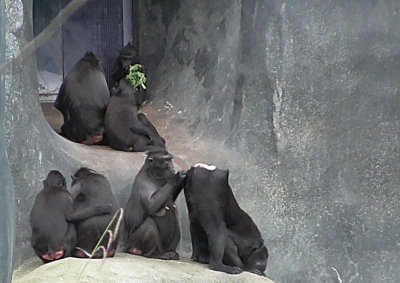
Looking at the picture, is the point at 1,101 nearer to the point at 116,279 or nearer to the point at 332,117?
the point at 116,279

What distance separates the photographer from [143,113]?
8.70m

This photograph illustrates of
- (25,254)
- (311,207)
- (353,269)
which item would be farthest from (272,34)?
(25,254)

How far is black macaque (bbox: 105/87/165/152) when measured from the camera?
8.03 m

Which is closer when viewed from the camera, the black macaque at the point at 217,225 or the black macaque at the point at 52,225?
the black macaque at the point at 52,225

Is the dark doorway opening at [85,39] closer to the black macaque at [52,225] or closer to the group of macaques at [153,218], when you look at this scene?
the group of macaques at [153,218]

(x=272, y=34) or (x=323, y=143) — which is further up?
(x=272, y=34)

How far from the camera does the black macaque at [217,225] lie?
6637 millimetres

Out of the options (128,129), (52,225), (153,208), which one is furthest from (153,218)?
(128,129)

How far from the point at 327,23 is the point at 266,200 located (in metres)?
1.59

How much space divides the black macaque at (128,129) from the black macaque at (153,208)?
3.24 feet

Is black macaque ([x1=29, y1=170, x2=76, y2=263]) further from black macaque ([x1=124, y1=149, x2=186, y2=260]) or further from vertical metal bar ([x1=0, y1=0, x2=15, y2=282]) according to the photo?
vertical metal bar ([x1=0, y1=0, x2=15, y2=282])

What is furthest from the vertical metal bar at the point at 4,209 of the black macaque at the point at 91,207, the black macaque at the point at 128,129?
the black macaque at the point at 128,129

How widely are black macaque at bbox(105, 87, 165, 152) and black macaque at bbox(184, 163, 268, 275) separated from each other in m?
1.29

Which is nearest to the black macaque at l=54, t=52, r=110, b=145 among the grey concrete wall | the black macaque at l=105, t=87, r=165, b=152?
the black macaque at l=105, t=87, r=165, b=152
